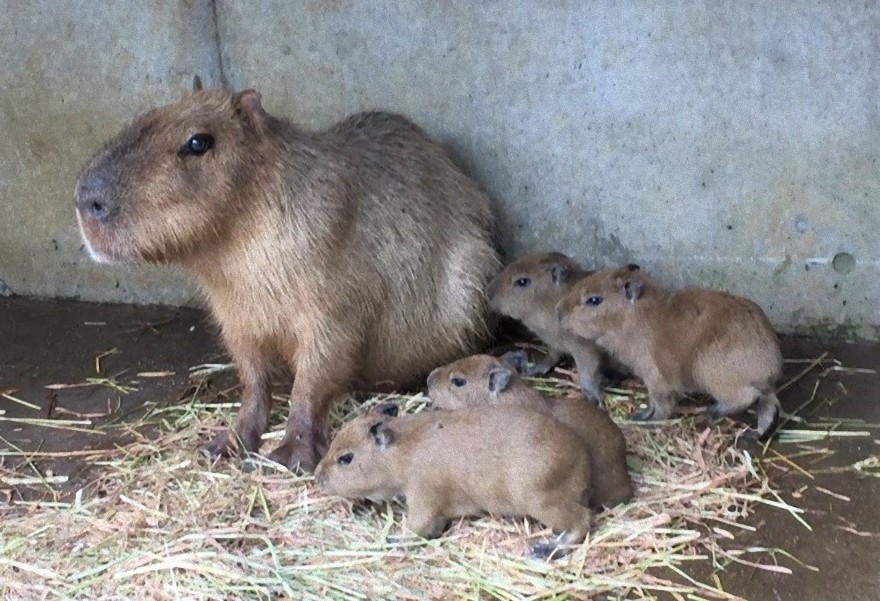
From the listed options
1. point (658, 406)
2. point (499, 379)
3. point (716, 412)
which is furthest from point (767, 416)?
point (499, 379)

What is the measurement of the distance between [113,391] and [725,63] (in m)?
2.90

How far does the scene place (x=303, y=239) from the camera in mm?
4035

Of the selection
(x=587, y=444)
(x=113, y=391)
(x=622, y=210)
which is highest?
(x=622, y=210)

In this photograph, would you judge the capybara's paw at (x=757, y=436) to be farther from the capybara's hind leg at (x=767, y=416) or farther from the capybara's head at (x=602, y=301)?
the capybara's head at (x=602, y=301)

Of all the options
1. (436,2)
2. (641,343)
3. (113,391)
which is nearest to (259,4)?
(436,2)

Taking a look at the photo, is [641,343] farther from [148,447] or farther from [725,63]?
[148,447]

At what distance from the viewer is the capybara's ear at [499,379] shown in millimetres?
3639

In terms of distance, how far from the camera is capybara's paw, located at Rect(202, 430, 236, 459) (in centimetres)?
406

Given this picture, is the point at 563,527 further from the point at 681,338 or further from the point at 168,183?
the point at 168,183

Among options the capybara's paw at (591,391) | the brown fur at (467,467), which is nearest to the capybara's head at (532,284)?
the capybara's paw at (591,391)

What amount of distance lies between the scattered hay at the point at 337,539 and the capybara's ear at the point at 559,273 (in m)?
0.67

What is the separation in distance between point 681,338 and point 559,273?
0.62m

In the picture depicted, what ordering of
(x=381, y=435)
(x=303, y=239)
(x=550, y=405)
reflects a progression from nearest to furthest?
(x=381, y=435), (x=550, y=405), (x=303, y=239)

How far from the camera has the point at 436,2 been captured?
4801 millimetres
